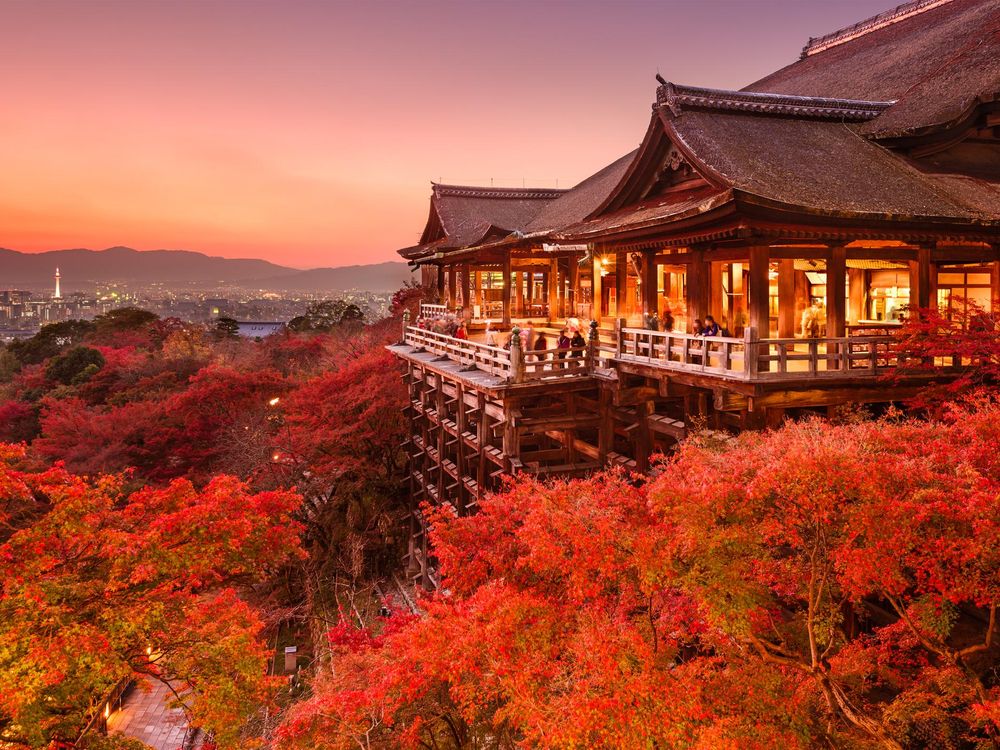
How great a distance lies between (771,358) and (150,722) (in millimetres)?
19628

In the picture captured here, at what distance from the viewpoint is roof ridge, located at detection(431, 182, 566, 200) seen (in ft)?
110

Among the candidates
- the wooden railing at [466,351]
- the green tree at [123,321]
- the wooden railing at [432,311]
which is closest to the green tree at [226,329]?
the green tree at [123,321]

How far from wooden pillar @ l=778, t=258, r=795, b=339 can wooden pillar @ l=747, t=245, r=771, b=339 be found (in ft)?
4.74

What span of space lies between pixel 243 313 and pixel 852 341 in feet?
516

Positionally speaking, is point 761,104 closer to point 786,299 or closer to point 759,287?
point 786,299

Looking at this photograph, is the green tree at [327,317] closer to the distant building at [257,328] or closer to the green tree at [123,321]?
the green tree at [123,321]

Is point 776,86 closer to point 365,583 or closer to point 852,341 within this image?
point 852,341

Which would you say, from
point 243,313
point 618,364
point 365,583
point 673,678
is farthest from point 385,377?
point 243,313

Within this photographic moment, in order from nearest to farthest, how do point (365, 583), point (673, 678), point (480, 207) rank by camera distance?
point (673, 678)
point (365, 583)
point (480, 207)

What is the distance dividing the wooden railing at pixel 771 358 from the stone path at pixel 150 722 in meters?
15.8

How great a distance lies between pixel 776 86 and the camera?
27719 millimetres

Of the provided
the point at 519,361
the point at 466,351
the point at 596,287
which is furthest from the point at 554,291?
the point at 519,361

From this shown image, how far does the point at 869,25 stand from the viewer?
27844 mm

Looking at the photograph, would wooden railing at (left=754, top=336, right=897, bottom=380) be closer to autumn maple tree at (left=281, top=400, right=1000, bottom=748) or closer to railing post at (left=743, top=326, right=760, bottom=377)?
railing post at (left=743, top=326, right=760, bottom=377)
